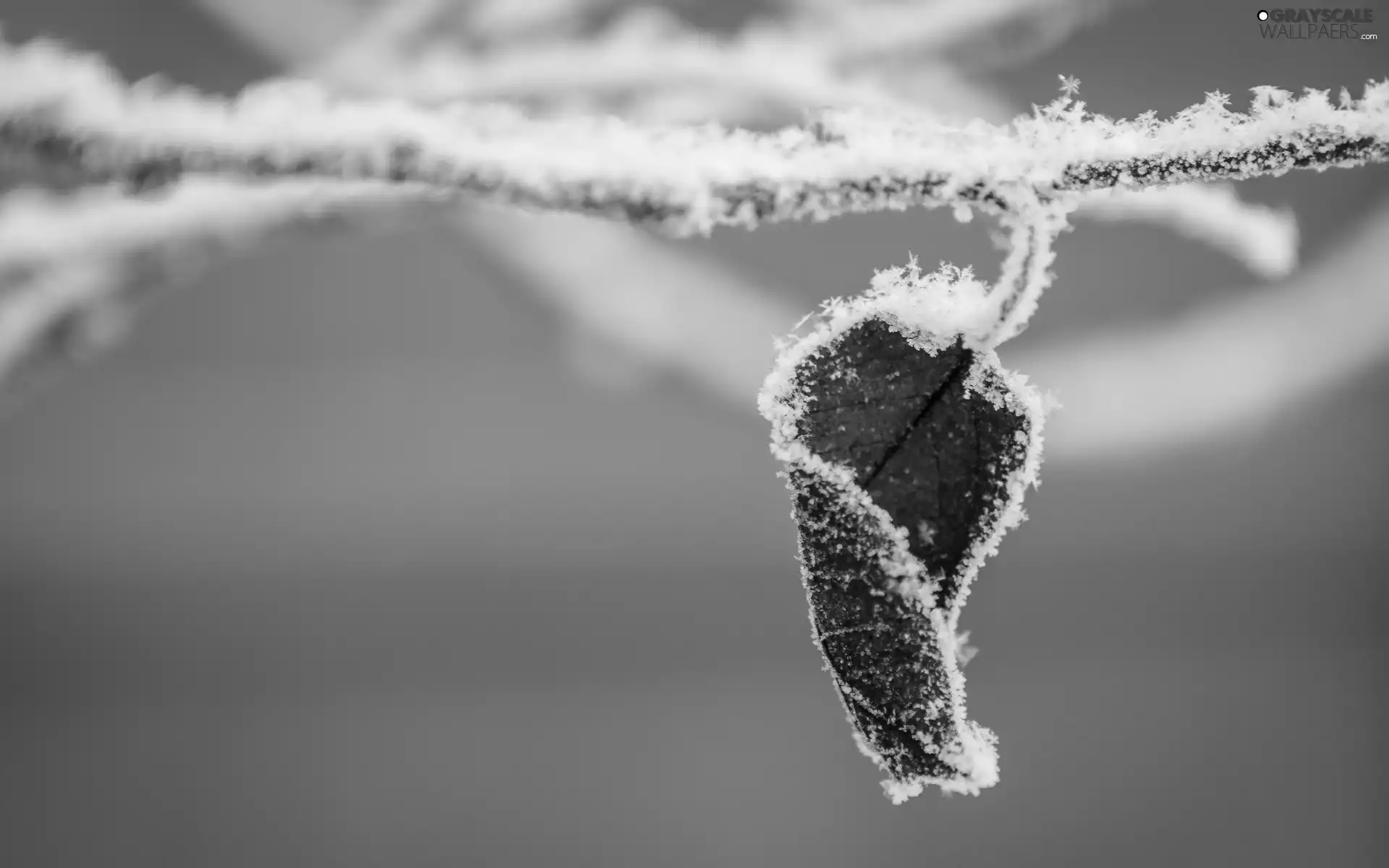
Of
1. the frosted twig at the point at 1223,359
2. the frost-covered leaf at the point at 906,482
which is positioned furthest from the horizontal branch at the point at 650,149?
the frosted twig at the point at 1223,359

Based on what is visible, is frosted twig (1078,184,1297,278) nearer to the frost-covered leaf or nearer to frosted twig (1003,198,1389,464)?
the frost-covered leaf

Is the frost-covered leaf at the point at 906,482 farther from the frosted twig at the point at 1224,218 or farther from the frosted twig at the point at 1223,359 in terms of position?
the frosted twig at the point at 1223,359

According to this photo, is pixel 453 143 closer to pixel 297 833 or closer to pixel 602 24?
pixel 602 24

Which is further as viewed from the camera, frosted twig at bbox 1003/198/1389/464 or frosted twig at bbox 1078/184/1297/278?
frosted twig at bbox 1003/198/1389/464

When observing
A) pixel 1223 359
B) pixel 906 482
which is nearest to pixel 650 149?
pixel 906 482

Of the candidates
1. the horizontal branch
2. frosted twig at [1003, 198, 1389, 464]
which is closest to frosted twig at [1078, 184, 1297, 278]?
the horizontal branch

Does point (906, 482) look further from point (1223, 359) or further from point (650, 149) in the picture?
point (1223, 359)

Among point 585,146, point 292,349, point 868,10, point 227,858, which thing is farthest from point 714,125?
point 227,858
